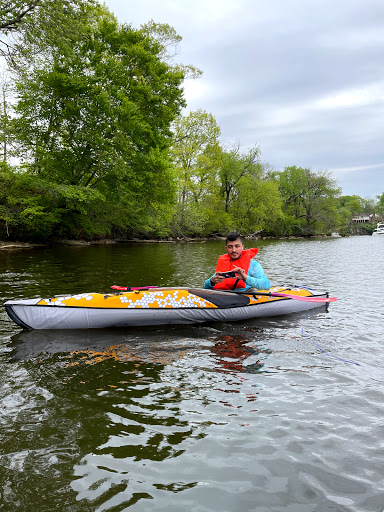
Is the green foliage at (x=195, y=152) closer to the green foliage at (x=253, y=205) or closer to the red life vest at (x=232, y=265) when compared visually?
the green foliage at (x=253, y=205)

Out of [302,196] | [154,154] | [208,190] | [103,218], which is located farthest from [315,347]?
[302,196]

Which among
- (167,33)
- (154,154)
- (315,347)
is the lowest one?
(315,347)

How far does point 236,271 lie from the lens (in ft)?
21.0

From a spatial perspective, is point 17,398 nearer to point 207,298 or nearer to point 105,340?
point 105,340

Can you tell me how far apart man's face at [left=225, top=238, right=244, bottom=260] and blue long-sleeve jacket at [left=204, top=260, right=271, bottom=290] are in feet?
1.26

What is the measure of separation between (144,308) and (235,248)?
6.68ft

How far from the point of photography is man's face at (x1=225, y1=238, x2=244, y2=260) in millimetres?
6352

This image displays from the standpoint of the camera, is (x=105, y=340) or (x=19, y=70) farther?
(x=19, y=70)

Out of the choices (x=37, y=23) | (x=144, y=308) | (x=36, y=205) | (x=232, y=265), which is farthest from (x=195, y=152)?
(x=144, y=308)

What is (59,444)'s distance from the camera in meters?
2.62

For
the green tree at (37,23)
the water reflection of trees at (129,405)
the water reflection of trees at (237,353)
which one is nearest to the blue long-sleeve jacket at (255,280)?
the water reflection of trees at (237,353)

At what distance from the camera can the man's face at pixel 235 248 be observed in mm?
6352

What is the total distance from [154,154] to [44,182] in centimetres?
594

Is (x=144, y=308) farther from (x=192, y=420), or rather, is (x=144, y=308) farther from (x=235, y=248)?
(x=192, y=420)
